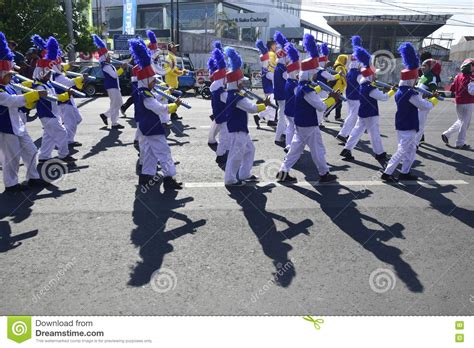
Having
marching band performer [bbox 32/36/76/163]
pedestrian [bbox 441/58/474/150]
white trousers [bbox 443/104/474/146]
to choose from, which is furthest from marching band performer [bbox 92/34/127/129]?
white trousers [bbox 443/104/474/146]

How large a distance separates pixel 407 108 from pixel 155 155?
3816 millimetres

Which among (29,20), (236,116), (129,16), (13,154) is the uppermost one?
(129,16)

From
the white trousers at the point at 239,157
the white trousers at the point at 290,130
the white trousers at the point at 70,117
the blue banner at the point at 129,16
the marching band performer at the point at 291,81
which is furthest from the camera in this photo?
the blue banner at the point at 129,16

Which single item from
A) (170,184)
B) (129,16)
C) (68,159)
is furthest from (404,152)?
(129,16)

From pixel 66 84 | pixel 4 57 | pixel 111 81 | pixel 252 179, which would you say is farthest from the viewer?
pixel 111 81

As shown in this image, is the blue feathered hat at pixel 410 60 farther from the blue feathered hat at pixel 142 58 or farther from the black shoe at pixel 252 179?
the blue feathered hat at pixel 142 58

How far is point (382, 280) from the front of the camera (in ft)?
12.4

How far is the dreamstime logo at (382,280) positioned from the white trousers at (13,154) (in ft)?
16.4

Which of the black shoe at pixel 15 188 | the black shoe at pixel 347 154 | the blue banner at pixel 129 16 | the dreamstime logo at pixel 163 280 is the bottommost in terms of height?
the dreamstime logo at pixel 163 280

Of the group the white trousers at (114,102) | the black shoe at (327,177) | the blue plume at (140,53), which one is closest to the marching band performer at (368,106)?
the black shoe at (327,177)

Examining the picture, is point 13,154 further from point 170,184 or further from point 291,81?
point 291,81

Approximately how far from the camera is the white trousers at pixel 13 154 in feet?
19.7

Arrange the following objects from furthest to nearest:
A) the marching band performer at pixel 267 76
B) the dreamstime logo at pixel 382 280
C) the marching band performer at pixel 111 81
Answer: the marching band performer at pixel 267 76, the marching band performer at pixel 111 81, the dreamstime logo at pixel 382 280
